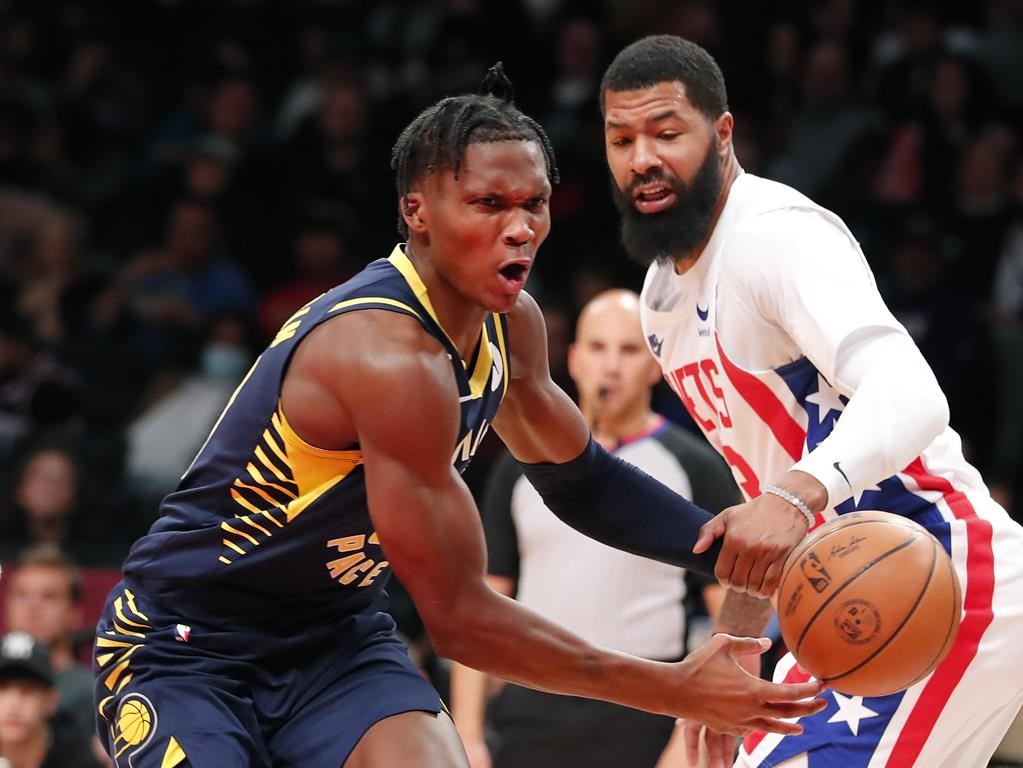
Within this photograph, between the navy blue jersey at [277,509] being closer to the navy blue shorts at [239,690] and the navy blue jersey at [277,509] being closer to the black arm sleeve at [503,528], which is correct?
the navy blue shorts at [239,690]

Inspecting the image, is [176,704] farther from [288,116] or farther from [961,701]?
[288,116]

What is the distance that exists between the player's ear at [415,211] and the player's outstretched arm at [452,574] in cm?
27

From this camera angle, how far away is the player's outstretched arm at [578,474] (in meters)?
4.21

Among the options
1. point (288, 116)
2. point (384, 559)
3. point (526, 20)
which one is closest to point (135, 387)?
point (288, 116)

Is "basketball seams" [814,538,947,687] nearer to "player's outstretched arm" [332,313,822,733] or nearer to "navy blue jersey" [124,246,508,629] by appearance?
"player's outstretched arm" [332,313,822,733]

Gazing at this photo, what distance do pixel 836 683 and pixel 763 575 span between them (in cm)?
28

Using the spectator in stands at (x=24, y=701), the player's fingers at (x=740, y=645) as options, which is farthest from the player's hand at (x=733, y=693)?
the spectator in stands at (x=24, y=701)

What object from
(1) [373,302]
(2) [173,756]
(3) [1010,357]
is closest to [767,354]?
(1) [373,302]

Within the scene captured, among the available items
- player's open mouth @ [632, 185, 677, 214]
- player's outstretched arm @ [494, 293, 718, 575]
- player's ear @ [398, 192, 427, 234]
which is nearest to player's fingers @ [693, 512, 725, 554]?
player's outstretched arm @ [494, 293, 718, 575]

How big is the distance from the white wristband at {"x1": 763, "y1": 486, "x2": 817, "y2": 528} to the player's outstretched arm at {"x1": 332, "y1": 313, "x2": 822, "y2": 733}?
1.00 feet

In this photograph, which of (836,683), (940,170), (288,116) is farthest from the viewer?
(288,116)

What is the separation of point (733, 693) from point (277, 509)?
1077 millimetres

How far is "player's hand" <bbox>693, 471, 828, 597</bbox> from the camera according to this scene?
363cm

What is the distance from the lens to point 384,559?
12.7ft
